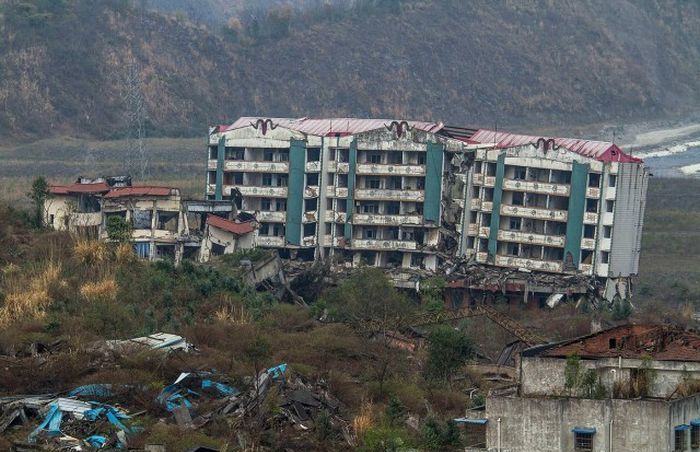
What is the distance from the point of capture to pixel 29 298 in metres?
49.3

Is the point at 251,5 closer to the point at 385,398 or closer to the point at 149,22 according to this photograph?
the point at 149,22

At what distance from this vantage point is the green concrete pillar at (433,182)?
6944 cm

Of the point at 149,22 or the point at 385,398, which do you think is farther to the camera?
the point at 149,22

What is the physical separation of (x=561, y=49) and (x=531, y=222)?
6654 cm

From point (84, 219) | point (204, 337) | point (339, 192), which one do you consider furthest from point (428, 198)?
point (204, 337)

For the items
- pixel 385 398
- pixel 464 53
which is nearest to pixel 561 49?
pixel 464 53

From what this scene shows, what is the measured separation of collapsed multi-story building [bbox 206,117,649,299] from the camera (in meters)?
67.8

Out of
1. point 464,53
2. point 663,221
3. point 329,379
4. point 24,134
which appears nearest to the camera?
point 329,379

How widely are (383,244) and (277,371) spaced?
27.5 meters

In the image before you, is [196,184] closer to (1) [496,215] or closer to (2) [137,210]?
(1) [496,215]

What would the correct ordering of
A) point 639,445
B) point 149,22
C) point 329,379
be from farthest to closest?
point 149,22, point 329,379, point 639,445

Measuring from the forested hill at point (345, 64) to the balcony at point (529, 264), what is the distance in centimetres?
3280

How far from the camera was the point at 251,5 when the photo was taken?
160375mm

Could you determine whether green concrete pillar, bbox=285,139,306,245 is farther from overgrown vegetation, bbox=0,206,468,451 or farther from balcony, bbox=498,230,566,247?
overgrown vegetation, bbox=0,206,468,451
